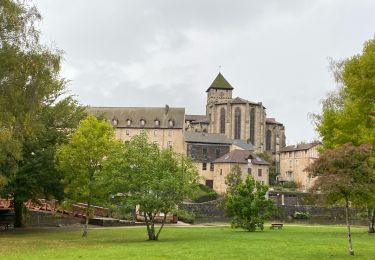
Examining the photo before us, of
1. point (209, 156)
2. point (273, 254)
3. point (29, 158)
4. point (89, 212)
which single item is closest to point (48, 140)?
point (29, 158)

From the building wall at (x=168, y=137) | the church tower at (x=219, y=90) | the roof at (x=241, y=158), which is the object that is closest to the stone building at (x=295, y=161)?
the roof at (x=241, y=158)

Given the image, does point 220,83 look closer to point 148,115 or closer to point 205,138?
point 148,115

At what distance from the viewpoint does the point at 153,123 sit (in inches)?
4343

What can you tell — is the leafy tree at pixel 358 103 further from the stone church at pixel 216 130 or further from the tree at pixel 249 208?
the stone church at pixel 216 130

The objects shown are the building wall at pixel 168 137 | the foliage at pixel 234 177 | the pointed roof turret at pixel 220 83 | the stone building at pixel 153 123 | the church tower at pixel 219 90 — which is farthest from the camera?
the pointed roof turret at pixel 220 83

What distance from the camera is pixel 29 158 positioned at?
3744 centimetres

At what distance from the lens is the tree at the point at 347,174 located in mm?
20406

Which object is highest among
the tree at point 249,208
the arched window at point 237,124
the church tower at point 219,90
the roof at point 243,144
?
the church tower at point 219,90

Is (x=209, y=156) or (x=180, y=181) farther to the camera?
(x=209, y=156)

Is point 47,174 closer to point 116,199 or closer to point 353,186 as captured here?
point 116,199

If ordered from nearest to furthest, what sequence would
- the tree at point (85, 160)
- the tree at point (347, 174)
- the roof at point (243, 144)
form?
the tree at point (347, 174), the tree at point (85, 160), the roof at point (243, 144)

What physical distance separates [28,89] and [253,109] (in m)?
106

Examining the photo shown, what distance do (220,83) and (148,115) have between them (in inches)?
1793

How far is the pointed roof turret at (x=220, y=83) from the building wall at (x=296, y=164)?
33.3 metres
